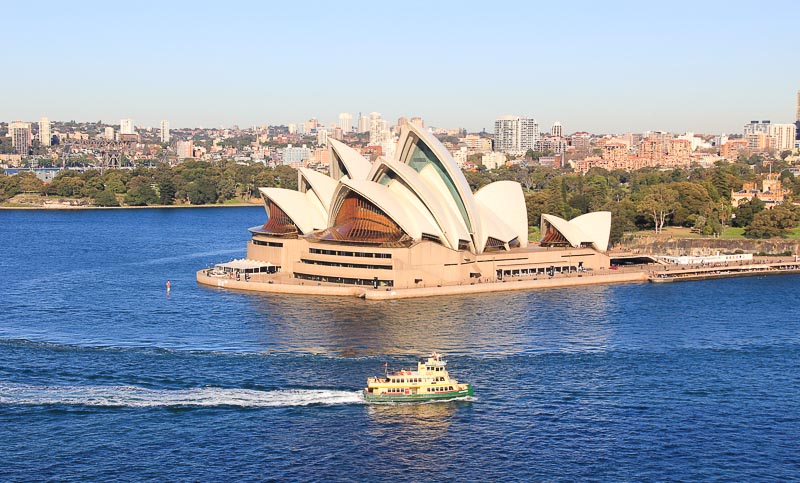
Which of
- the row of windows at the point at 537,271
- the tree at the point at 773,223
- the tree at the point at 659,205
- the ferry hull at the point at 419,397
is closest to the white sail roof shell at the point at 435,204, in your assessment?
the row of windows at the point at 537,271

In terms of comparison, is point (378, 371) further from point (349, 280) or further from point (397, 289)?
point (349, 280)

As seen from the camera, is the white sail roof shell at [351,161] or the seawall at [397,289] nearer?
the seawall at [397,289]

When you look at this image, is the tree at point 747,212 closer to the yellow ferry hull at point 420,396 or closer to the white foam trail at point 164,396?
the yellow ferry hull at point 420,396

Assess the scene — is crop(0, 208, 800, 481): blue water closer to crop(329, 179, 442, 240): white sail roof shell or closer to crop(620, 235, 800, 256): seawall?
crop(329, 179, 442, 240): white sail roof shell

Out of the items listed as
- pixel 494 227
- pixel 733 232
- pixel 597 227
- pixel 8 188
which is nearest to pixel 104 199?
pixel 8 188

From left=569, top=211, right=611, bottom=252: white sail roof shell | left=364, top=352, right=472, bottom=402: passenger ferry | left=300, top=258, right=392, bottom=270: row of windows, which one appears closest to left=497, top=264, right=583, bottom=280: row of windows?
left=569, top=211, right=611, bottom=252: white sail roof shell

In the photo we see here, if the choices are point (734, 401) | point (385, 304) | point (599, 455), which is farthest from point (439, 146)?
point (599, 455)

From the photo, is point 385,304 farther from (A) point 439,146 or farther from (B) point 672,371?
(B) point 672,371

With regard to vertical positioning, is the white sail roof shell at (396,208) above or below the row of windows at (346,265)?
above
